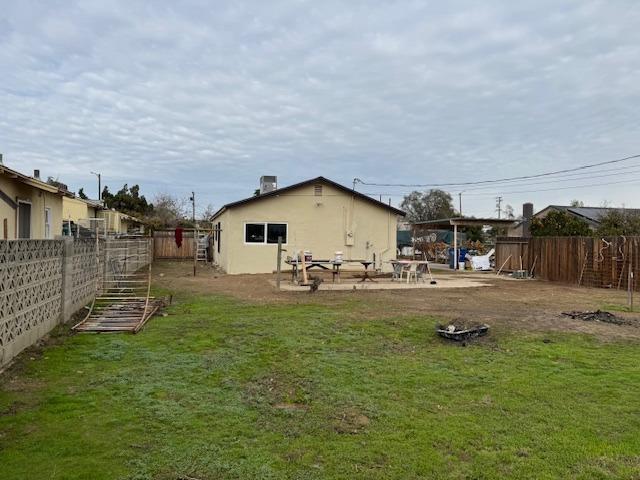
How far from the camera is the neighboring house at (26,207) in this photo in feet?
36.8

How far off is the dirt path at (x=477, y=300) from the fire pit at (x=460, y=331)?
1.21 metres

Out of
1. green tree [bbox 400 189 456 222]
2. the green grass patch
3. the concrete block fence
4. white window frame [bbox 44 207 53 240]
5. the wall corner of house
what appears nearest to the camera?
the concrete block fence

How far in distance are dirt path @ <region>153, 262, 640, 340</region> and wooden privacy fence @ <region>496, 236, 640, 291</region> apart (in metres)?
1.14

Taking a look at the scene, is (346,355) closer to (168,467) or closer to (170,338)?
(170,338)

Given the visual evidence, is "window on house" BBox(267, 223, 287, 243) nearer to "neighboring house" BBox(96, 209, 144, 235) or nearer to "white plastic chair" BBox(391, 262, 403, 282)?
"white plastic chair" BBox(391, 262, 403, 282)

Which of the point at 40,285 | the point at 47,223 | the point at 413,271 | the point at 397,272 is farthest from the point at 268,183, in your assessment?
the point at 40,285

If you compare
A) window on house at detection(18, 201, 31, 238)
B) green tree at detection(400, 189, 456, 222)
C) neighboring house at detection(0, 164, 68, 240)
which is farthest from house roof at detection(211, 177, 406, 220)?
green tree at detection(400, 189, 456, 222)

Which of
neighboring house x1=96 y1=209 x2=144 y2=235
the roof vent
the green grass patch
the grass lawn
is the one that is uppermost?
the roof vent

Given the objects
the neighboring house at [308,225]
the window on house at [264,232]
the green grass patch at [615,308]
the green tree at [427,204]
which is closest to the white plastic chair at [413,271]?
the neighboring house at [308,225]

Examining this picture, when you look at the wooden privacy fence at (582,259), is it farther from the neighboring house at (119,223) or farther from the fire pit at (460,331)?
the neighboring house at (119,223)

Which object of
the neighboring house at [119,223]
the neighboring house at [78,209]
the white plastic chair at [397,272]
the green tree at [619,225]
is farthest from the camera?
the neighboring house at [119,223]

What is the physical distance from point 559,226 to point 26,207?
1049 inches

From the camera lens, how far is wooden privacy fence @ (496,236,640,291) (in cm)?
1803

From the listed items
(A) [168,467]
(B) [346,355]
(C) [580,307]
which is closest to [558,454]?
(A) [168,467]
